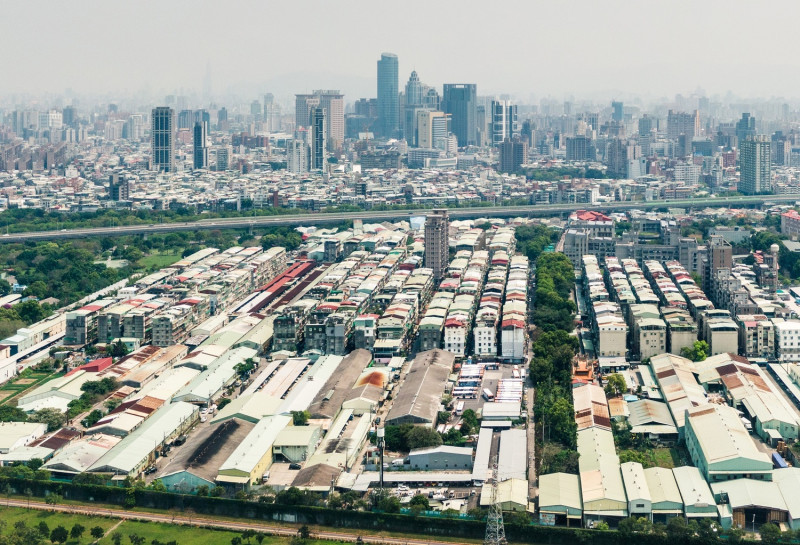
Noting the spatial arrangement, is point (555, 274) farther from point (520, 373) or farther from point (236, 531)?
point (236, 531)

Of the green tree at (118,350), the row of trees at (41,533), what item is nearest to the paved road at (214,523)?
the row of trees at (41,533)

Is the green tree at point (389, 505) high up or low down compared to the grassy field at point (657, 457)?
down

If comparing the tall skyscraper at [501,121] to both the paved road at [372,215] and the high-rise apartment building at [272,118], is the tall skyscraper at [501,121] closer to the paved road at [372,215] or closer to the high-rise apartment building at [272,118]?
the high-rise apartment building at [272,118]

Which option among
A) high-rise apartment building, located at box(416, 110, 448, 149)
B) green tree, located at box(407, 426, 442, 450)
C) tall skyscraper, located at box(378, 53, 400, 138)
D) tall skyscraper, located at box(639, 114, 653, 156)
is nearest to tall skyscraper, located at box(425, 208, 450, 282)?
green tree, located at box(407, 426, 442, 450)

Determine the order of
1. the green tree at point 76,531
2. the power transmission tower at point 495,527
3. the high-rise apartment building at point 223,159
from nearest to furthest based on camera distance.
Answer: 1. the power transmission tower at point 495,527
2. the green tree at point 76,531
3. the high-rise apartment building at point 223,159

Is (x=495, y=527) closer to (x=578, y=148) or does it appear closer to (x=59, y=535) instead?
(x=59, y=535)

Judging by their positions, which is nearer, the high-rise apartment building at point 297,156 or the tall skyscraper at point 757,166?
the tall skyscraper at point 757,166

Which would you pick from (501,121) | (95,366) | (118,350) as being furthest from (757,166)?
(95,366)
